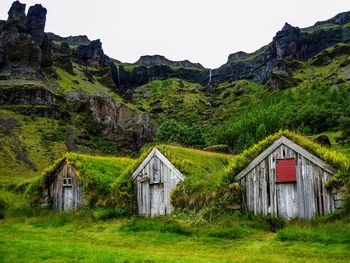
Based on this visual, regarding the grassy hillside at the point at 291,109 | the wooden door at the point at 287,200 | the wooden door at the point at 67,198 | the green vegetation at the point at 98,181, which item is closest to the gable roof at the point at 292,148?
the wooden door at the point at 287,200

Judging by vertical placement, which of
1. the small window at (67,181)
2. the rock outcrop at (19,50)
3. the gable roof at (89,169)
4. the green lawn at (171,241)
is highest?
the rock outcrop at (19,50)

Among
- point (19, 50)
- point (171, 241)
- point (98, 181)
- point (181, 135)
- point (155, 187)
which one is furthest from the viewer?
point (19, 50)

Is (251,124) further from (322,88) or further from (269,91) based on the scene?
(269,91)

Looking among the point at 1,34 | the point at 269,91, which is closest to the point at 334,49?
the point at 269,91

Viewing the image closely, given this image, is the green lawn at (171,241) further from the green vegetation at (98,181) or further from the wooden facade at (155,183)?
the wooden facade at (155,183)

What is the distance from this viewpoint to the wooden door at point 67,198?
29094 mm

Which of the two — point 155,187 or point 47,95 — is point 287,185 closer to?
point 155,187

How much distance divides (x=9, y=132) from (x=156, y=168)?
74.1 metres

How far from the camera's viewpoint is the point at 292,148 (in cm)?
2075

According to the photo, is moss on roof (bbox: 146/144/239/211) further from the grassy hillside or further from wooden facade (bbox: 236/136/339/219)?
the grassy hillside

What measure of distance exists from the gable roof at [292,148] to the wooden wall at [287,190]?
17 cm

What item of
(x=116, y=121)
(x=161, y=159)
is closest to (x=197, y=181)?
(x=161, y=159)

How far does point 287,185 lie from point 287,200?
779 millimetres

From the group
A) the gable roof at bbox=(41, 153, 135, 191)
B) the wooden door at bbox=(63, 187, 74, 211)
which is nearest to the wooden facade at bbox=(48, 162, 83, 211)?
the wooden door at bbox=(63, 187, 74, 211)
